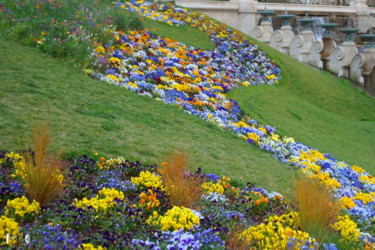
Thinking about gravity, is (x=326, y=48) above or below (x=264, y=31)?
below

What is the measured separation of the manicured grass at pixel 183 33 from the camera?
56.8ft

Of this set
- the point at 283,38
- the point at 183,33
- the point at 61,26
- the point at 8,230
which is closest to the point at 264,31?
the point at 283,38

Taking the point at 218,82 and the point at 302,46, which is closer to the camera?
the point at 218,82

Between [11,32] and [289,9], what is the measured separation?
825 inches

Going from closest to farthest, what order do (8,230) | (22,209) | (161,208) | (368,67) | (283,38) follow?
1. (8,230)
2. (22,209)
3. (161,208)
4. (368,67)
5. (283,38)

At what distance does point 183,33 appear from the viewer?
18562 mm

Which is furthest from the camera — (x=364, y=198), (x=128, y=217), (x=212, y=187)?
(x=364, y=198)

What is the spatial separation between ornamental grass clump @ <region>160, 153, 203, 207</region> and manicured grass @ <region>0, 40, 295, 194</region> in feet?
4.14

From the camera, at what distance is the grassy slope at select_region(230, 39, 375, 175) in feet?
41.1

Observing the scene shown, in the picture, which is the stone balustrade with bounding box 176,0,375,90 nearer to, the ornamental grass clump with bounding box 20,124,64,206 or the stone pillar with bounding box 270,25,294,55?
the stone pillar with bounding box 270,25,294,55

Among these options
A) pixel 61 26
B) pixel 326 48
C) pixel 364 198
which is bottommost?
pixel 364 198

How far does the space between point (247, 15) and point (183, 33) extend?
9.18 m

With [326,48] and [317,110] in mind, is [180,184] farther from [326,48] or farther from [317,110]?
[326,48]

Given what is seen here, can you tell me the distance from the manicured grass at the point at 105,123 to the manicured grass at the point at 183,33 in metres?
7.00
